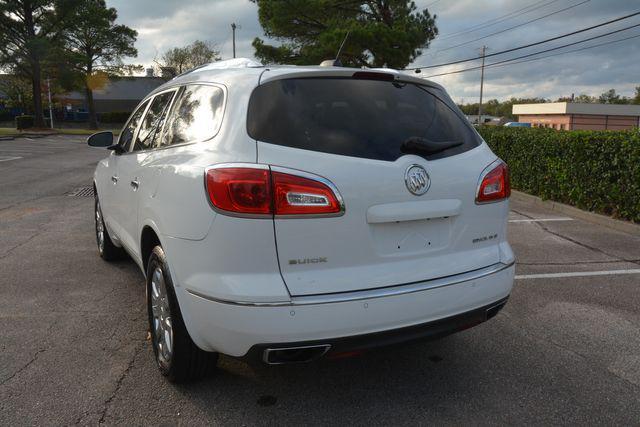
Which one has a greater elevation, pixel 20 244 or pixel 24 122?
pixel 24 122

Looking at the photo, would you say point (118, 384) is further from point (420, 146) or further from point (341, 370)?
point (420, 146)

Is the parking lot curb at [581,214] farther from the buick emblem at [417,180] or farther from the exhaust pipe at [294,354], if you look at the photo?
the exhaust pipe at [294,354]

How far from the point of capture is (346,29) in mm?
23812

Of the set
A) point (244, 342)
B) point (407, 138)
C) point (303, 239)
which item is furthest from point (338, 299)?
point (407, 138)

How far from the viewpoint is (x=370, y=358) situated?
132 inches

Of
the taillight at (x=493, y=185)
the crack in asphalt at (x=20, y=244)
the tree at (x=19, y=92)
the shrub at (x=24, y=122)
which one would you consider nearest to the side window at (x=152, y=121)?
the taillight at (x=493, y=185)

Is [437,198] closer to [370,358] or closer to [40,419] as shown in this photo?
[370,358]

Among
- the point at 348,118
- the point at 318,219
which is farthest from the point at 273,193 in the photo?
the point at 348,118

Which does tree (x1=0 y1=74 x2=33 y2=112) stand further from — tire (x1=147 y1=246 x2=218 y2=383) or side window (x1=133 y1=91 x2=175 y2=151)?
tire (x1=147 y1=246 x2=218 y2=383)

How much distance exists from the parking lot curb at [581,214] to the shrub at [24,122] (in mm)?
39973

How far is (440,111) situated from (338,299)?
4.32 feet

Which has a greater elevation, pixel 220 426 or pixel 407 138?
pixel 407 138

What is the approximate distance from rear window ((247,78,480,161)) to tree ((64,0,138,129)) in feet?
142

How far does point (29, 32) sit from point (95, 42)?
671 centimetres
